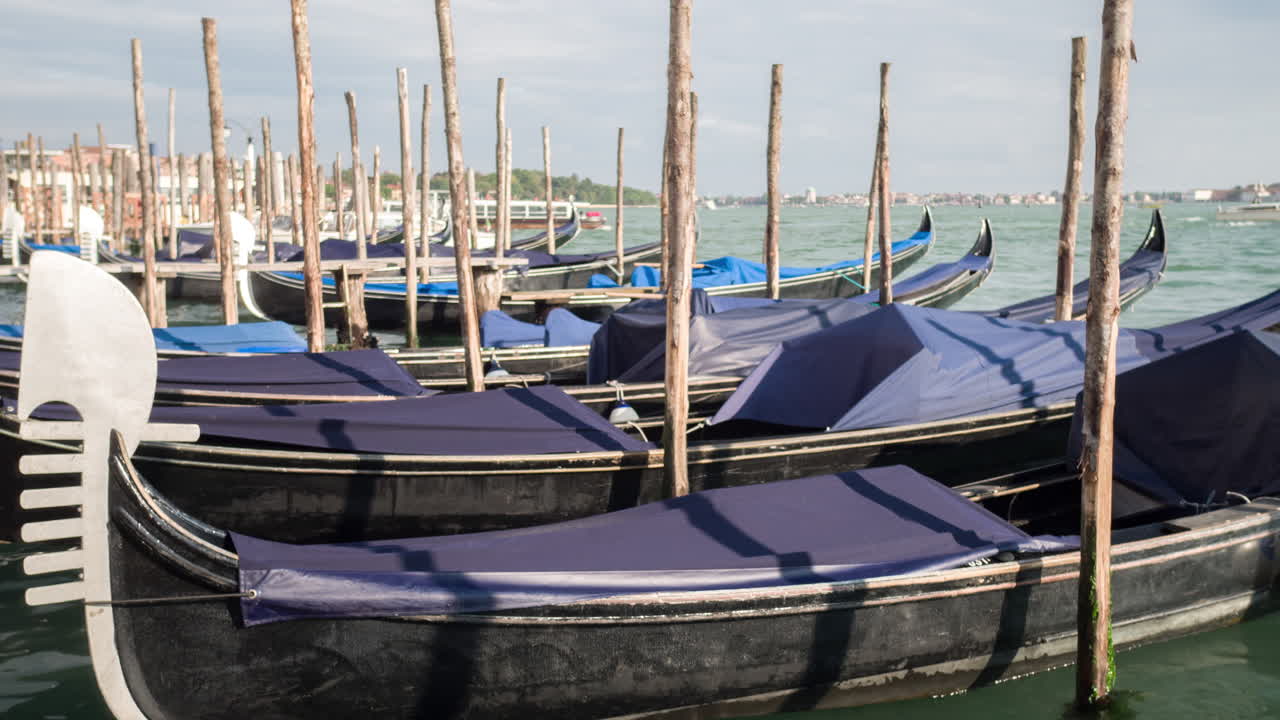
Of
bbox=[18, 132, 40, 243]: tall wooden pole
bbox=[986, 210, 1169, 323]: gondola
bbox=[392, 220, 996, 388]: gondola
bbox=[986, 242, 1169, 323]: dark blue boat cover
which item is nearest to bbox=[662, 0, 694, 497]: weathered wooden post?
bbox=[392, 220, 996, 388]: gondola

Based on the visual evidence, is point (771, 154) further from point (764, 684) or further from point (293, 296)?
point (293, 296)

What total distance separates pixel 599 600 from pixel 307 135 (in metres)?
5.86

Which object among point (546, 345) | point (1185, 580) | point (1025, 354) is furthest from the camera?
point (546, 345)

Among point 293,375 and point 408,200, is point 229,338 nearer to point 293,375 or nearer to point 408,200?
point 293,375

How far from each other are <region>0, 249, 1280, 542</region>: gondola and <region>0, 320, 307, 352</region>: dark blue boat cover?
14.5ft

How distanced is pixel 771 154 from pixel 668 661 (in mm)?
8070

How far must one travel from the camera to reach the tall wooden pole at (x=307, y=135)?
338 inches

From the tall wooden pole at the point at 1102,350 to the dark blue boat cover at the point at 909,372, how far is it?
2.44 metres

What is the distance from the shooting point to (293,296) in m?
17.5

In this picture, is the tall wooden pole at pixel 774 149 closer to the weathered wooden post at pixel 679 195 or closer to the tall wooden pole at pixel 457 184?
the tall wooden pole at pixel 457 184

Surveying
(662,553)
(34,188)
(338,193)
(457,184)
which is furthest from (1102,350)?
(34,188)

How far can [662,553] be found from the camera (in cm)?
429

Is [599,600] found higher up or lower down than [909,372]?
lower down

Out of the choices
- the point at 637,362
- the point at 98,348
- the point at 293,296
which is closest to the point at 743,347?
the point at 637,362
